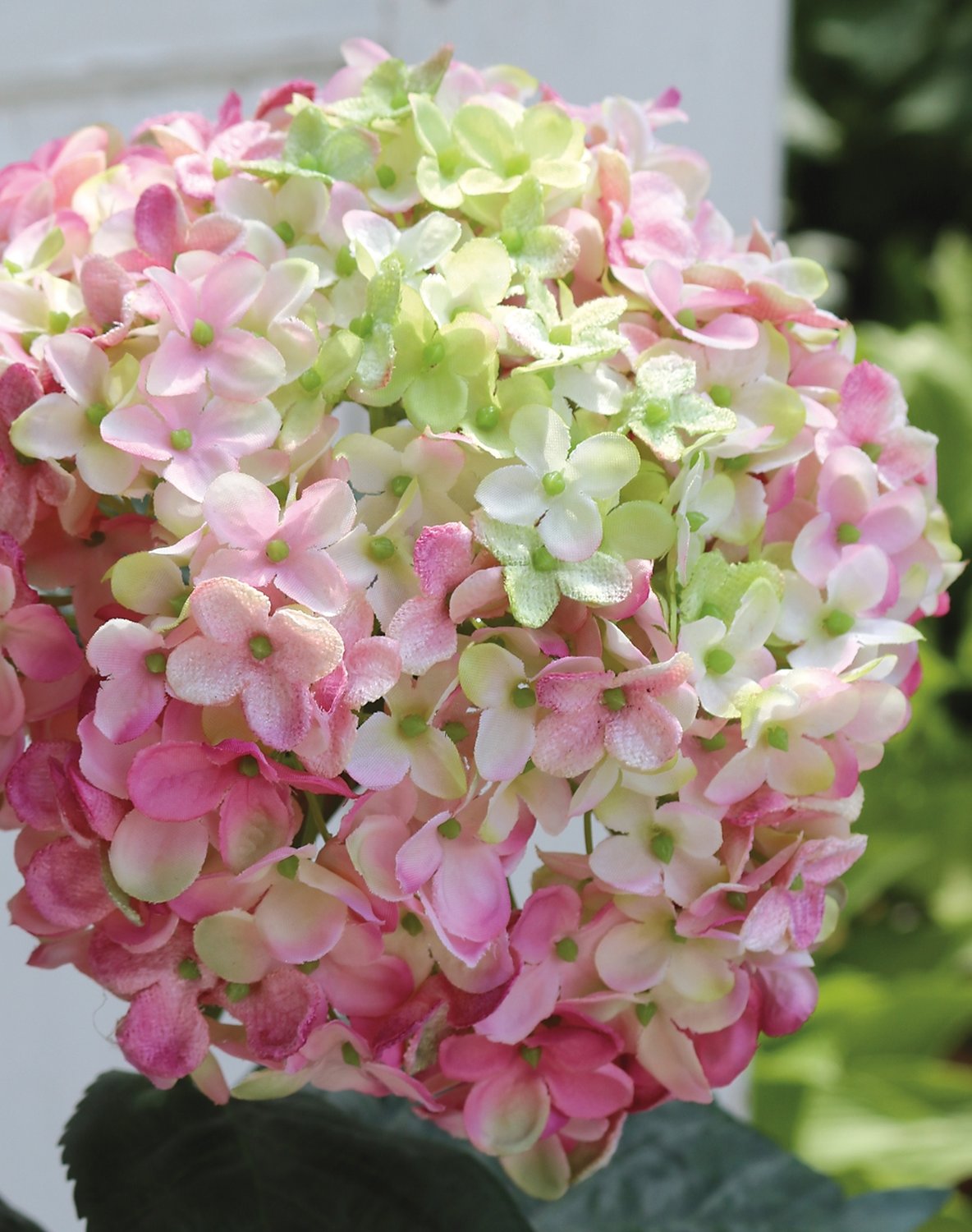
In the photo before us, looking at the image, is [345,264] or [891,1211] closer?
[345,264]

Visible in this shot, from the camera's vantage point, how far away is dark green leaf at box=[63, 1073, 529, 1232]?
52 cm

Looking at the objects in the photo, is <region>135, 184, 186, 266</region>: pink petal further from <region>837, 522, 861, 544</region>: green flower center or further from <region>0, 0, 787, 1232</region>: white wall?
→ <region>0, 0, 787, 1232</region>: white wall

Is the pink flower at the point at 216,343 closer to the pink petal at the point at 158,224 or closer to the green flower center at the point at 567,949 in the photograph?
the pink petal at the point at 158,224

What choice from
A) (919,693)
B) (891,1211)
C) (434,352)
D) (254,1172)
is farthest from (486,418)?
(919,693)

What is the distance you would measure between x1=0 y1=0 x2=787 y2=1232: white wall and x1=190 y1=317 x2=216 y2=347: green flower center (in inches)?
18.0

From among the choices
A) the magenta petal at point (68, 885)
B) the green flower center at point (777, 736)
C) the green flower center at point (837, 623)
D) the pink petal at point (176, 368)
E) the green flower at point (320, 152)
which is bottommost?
the magenta petal at point (68, 885)

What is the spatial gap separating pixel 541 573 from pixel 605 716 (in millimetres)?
42

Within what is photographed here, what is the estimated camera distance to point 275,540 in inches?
15.0

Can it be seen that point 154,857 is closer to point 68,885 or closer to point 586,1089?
point 68,885

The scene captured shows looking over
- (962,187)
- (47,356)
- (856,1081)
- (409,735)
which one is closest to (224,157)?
(47,356)

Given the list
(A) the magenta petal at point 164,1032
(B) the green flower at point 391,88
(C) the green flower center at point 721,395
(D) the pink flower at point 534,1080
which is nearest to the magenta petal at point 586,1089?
(D) the pink flower at point 534,1080

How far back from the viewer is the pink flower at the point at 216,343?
1.34ft

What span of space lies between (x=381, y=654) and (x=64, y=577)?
4.7 inches

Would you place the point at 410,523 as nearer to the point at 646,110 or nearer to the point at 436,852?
the point at 436,852
